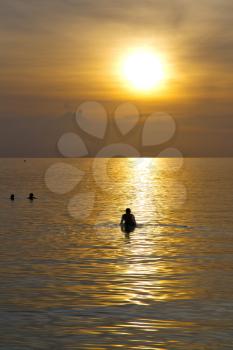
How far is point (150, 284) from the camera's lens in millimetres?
31203

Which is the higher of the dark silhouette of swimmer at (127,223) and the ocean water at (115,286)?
the dark silhouette of swimmer at (127,223)

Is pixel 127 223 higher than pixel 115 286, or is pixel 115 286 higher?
pixel 127 223

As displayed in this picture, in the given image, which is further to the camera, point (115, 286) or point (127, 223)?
point (127, 223)

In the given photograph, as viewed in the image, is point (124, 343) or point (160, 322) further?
point (160, 322)

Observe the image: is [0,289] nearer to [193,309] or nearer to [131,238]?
[193,309]

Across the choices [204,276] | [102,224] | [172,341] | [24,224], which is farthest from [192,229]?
[172,341]

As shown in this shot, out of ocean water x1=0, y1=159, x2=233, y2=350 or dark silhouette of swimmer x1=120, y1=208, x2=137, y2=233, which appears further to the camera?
dark silhouette of swimmer x1=120, y1=208, x2=137, y2=233

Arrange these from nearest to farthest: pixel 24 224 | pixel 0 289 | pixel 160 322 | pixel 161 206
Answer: pixel 160 322, pixel 0 289, pixel 24 224, pixel 161 206

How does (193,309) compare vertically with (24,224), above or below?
below

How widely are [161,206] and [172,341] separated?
214 feet

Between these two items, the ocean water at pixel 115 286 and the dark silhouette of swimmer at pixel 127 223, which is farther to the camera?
the dark silhouette of swimmer at pixel 127 223

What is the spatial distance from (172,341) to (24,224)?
40846 mm

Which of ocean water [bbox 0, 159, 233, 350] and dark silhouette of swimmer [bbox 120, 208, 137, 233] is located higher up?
dark silhouette of swimmer [bbox 120, 208, 137, 233]

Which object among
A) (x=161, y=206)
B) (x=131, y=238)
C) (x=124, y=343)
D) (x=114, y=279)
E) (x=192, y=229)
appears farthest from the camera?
(x=161, y=206)
